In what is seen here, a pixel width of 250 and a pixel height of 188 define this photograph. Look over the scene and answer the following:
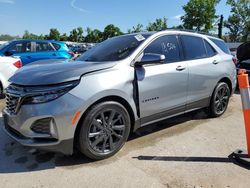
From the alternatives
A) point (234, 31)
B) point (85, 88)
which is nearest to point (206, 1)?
point (234, 31)

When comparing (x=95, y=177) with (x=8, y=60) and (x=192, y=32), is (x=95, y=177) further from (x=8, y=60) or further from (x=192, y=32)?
(x=8, y=60)

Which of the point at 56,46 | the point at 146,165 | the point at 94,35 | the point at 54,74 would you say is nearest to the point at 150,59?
the point at 54,74

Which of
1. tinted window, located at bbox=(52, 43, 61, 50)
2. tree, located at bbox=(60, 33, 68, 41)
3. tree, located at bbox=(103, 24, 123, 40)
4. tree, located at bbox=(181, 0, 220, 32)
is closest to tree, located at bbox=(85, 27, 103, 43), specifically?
tree, located at bbox=(103, 24, 123, 40)

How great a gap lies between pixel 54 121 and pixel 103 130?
0.67m

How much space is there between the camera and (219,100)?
16.7ft

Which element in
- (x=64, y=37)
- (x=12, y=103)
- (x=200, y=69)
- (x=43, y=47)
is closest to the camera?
(x=12, y=103)

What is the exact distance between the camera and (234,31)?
2124 inches

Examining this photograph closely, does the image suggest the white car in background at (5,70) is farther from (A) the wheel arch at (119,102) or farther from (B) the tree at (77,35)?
(B) the tree at (77,35)

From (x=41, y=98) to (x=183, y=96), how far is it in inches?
90.1

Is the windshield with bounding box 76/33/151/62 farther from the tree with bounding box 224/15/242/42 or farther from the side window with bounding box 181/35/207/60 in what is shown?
the tree with bounding box 224/15/242/42

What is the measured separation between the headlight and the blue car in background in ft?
19.6

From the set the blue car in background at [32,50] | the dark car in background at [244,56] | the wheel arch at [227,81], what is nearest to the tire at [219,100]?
the wheel arch at [227,81]

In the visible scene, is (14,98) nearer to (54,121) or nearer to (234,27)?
(54,121)

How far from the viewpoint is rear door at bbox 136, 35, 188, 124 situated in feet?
11.9
